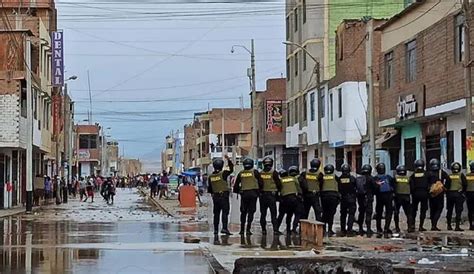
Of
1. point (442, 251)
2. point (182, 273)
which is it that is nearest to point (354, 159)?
point (442, 251)

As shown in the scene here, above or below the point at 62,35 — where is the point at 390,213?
below

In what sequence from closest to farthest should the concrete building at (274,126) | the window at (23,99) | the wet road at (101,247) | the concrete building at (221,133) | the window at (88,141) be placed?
the wet road at (101,247)
the window at (23,99)
the concrete building at (274,126)
the concrete building at (221,133)
the window at (88,141)

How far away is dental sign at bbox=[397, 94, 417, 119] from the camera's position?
119 feet

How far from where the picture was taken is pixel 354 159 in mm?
52406

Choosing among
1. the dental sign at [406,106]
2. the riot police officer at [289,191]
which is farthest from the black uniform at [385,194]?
the dental sign at [406,106]

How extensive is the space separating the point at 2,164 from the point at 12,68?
585 cm

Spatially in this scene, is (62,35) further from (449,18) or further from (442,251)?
(442,251)

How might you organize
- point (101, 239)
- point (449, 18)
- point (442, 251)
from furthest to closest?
point (449, 18) → point (101, 239) → point (442, 251)

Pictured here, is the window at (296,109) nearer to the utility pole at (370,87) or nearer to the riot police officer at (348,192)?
the utility pole at (370,87)

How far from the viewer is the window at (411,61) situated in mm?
36906

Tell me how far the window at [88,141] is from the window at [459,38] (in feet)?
381

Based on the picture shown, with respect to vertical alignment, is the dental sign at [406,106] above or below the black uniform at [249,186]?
above

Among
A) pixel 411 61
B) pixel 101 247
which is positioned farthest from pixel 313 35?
pixel 101 247

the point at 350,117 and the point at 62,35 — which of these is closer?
the point at 350,117
